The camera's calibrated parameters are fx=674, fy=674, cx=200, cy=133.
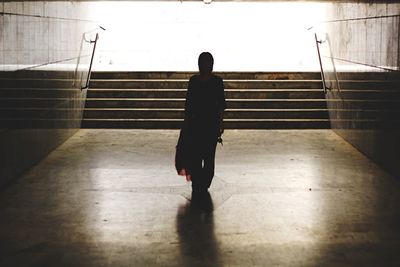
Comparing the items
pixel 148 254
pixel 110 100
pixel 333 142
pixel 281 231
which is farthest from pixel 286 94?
pixel 148 254

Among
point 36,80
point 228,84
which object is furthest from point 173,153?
point 228,84

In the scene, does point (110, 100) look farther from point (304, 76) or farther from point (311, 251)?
point (311, 251)

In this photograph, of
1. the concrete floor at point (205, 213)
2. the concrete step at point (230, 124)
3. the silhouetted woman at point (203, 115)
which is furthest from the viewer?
the concrete step at point (230, 124)

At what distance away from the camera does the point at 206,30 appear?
19.1 meters

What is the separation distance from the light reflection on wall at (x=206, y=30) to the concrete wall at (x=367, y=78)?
18.5 ft

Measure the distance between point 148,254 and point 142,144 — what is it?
549 centimetres

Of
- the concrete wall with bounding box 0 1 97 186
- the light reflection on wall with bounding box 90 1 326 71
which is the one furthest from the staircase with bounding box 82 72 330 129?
the light reflection on wall with bounding box 90 1 326 71

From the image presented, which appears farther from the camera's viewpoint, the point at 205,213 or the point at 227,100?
the point at 227,100

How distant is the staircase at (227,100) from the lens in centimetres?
1250

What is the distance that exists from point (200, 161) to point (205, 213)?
0.63 m

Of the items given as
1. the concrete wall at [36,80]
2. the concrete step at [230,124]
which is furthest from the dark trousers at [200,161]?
the concrete step at [230,124]

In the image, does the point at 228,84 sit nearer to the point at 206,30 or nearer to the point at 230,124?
the point at 230,124

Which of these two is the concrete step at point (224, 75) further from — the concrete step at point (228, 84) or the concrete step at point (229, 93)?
the concrete step at point (229, 93)

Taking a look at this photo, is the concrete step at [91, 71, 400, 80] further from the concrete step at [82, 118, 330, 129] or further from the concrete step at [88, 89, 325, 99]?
the concrete step at [82, 118, 330, 129]
